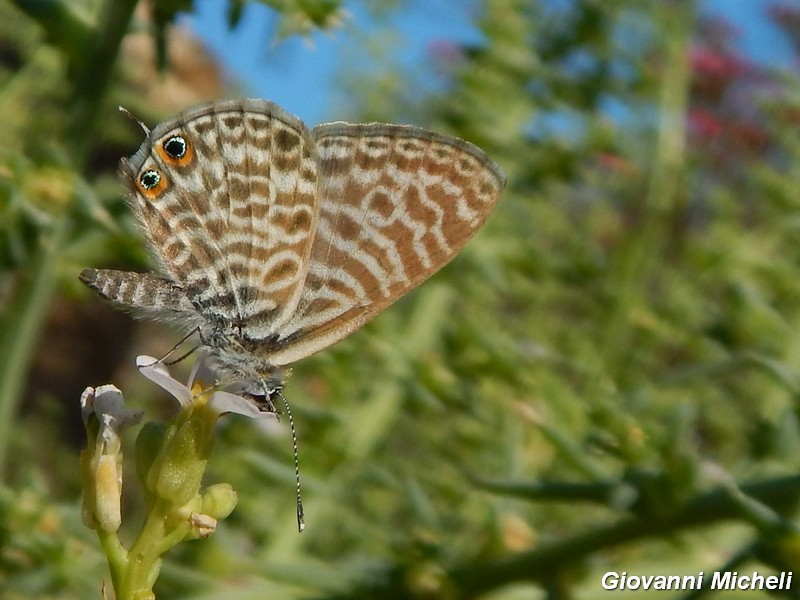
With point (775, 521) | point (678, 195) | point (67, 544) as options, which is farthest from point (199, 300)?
point (678, 195)

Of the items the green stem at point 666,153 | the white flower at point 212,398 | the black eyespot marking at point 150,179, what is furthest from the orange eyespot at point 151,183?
the green stem at point 666,153

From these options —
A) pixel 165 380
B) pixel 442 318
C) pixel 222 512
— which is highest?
pixel 442 318

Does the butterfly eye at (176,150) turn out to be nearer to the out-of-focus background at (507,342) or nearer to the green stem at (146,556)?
the out-of-focus background at (507,342)

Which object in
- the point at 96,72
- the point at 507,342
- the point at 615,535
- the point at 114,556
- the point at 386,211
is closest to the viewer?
the point at 114,556

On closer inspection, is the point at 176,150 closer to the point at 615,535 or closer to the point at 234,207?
the point at 234,207

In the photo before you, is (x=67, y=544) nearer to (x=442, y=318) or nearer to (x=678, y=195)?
(x=442, y=318)

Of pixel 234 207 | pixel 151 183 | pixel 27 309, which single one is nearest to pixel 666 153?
pixel 234 207

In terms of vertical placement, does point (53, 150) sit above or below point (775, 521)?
above
